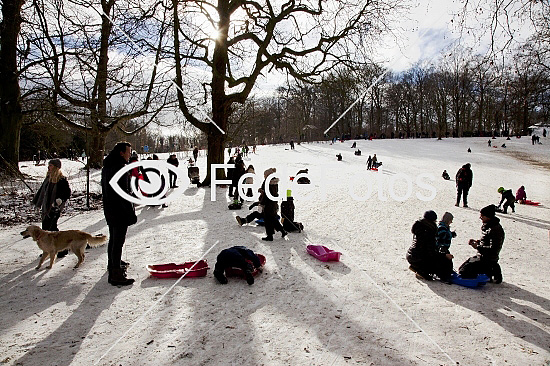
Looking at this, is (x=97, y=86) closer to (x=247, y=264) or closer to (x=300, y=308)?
(x=247, y=264)

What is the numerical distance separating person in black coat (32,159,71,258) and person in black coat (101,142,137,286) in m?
1.82

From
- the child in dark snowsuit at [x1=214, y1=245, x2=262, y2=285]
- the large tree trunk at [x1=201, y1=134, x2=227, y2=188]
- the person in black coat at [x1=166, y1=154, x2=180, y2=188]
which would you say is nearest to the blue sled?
the child in dark snowsuit at [x1=214, y1=245, x2=262, y2=285]

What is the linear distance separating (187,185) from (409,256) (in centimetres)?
1289

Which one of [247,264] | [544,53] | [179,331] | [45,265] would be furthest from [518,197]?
[45,265]

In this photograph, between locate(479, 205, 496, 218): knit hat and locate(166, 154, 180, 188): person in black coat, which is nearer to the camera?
locate(479, 205, 496, 218): knit hat

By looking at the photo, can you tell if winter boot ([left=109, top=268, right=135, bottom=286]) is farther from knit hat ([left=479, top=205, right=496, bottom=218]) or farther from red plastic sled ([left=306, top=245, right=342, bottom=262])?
knit hat ([left=479, top=205, right=496, bottom=218])

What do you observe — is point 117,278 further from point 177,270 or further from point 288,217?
point 288,217

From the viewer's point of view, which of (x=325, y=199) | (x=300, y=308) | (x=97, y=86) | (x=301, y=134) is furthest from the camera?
(x=301, y=134)

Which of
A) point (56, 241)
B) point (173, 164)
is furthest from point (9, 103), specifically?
point (56, 241)

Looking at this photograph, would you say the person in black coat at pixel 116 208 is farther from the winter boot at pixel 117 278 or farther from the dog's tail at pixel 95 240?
the dog's tail at pixel 95 240

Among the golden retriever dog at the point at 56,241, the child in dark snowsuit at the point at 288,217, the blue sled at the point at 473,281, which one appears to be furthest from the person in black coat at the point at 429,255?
the golden retriever dog at the point at 56,241

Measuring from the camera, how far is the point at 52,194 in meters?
6.19

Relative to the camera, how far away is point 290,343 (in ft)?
11.8

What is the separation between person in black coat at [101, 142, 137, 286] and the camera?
488 centimetres
